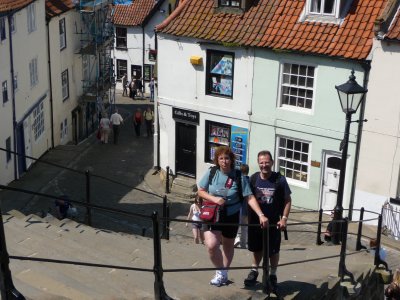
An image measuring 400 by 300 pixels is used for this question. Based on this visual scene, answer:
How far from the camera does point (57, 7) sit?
29172 mm

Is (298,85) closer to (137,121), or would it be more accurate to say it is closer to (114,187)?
(114,187)

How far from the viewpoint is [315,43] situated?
18.5m

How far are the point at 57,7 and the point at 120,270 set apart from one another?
2283 cm

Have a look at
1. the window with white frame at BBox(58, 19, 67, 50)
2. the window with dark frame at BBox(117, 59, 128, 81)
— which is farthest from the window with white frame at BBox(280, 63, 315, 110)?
the window with dark frame at BBox(117, 59, 128, 81)

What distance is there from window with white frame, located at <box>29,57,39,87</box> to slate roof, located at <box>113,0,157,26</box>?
13712 millimetres

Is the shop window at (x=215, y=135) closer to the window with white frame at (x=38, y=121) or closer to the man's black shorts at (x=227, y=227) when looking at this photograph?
the window with white frame at (x=38, y=121)

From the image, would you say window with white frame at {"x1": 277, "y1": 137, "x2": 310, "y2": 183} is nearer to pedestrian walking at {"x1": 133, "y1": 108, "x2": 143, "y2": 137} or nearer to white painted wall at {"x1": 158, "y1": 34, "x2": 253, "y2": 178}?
white painted wall at {"x1": 158, "y1": 34, "x2": 253, "y2": 178}

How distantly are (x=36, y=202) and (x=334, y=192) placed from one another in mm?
9091

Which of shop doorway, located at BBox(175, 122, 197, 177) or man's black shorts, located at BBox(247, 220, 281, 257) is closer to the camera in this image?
man's black shorts, located at BBox(247, 220, 281, 257)

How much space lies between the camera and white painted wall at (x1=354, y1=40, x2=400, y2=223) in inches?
675

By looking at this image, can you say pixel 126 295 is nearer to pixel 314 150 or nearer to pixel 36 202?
pixel 314 150

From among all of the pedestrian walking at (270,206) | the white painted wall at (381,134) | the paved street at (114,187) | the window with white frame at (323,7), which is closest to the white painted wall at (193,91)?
the paved street at (114,187)

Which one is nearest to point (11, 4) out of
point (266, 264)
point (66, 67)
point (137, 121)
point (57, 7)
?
point (57, 7)

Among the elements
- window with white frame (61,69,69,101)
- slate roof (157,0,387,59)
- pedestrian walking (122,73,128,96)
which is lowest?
pedestrian walking (122,73,128,96)
